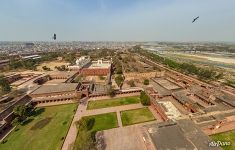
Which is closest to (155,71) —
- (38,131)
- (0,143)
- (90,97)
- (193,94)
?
(193,94)

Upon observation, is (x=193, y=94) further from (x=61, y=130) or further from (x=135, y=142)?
(x=61, y=130)

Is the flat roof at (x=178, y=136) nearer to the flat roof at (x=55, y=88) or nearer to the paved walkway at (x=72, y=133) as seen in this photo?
the paved walkway at (x=72, y=133)

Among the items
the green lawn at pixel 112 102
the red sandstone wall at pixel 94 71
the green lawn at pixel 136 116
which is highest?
the red sandstone wall at pixel 94 71

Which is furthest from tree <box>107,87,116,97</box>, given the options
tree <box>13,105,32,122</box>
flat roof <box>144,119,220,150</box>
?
flat roof <box>144,119,220,150</box>

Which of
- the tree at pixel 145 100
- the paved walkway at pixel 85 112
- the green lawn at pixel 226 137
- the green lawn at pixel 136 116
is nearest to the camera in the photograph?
the green lawn at pixel 226 137

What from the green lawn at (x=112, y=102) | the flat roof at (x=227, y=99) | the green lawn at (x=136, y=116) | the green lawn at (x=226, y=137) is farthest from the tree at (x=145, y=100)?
the flat roof at (x=227, y=99)

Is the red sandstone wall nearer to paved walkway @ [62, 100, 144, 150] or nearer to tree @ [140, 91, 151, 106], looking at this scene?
paved walkway @ [62, 100, 144, 150]

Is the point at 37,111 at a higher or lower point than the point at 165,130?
lower
